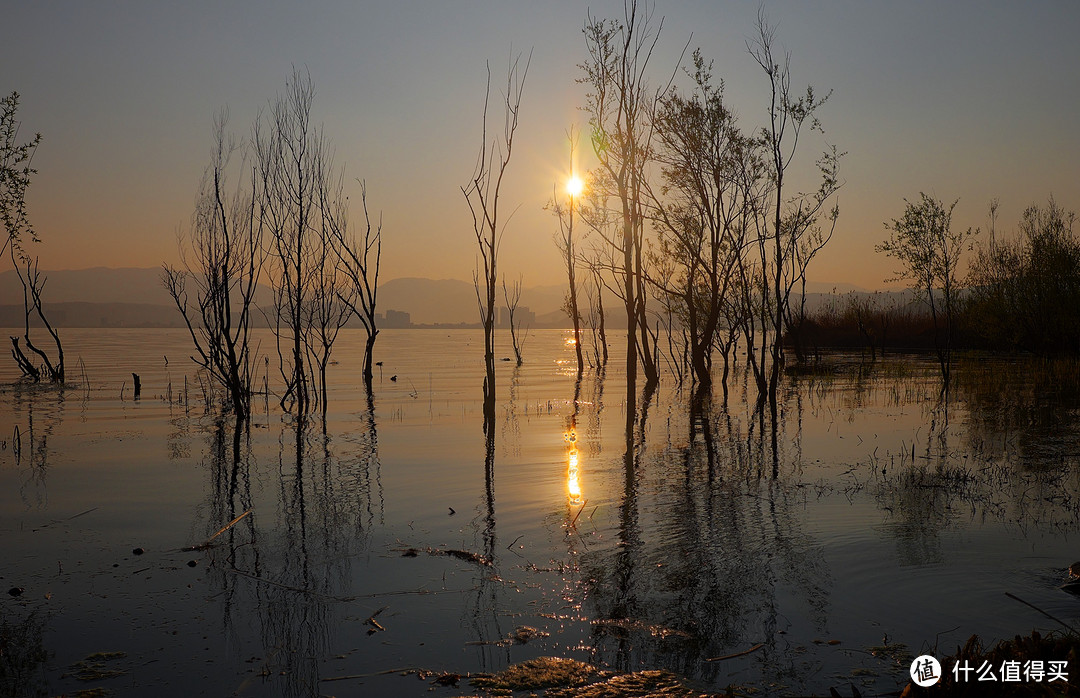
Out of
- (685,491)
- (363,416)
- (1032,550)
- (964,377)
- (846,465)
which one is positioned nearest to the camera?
(1032,550)

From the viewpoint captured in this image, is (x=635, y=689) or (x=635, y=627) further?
(x=635, y=627)

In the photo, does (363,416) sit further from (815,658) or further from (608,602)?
(815,658)

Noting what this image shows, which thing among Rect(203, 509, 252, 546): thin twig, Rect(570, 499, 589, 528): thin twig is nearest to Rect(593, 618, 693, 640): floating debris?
Rect(570, 499, 589, 528): thin twig

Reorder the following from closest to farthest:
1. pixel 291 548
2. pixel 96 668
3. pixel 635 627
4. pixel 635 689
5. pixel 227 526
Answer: pixel 635 689, pixel 96 668, pixel 635 627, pixel 291 548, pixel 227 526

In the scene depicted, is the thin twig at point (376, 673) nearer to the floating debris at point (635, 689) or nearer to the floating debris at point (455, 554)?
the floating debris at point (635, 689)

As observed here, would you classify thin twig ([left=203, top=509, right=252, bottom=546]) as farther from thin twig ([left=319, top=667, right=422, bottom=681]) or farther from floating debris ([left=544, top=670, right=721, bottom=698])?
floating debris ([left=544, top=670, right=721, bottom=698])

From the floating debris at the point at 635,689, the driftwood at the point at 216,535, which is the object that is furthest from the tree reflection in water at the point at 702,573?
the driftwood at the point at 216,535

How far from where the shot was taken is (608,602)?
512cm

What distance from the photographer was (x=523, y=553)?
21.0ft

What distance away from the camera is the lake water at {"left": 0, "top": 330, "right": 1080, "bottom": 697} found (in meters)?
4.30

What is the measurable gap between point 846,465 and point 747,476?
167cm

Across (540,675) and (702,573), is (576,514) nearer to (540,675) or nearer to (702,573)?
(702,573)

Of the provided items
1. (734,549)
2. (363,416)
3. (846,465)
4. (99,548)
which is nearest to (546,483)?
(734,549)

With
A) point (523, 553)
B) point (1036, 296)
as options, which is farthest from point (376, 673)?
point (1036, 296)
